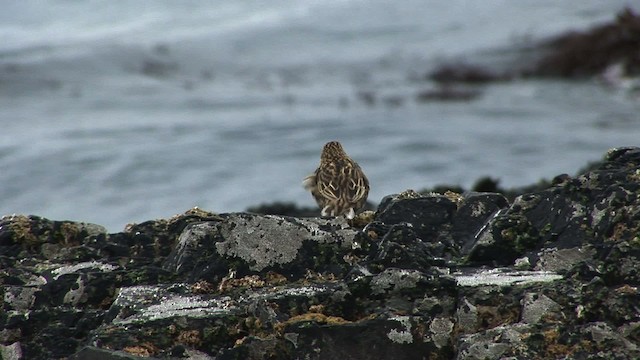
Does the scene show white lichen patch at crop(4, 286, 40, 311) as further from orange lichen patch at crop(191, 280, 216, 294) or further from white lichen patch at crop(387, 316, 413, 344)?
white lichen patch at crop(387, 316, 413, 344)

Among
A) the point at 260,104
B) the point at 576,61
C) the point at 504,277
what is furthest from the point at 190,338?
the point at 576,61

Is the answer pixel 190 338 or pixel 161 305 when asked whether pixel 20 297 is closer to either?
pixel 161 305

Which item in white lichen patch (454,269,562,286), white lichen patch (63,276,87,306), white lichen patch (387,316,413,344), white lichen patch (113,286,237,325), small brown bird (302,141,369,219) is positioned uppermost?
small brown bird (302,141,369,219)

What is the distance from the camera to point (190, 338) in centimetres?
703

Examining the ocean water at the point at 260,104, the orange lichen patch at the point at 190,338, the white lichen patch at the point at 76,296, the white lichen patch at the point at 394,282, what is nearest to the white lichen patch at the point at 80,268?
the white lichen patch at the point at 76,296

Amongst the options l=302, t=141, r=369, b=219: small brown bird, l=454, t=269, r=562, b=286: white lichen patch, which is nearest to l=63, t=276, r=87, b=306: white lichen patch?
l=454, t=269, r=562, b=286: white lichen patch

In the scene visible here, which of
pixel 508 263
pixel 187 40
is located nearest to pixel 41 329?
pixel 508 263

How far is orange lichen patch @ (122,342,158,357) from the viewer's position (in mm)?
6859

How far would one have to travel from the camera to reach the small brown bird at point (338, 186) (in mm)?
12016

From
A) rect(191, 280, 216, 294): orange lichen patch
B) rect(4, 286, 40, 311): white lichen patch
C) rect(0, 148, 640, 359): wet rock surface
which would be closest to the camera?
rect(0, 148, 640, 359): wet rock surface

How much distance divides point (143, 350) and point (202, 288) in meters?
0.77

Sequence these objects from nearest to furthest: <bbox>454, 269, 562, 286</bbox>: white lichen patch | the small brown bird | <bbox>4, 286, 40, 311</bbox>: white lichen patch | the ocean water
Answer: <bbox>454, 269, 562, 286</bbox>: white lichen patch → <bbox>4, 286, 40, 311</bbox>: white lichen patch → the small brown bird → the ocean water

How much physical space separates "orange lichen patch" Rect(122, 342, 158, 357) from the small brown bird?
478 centimetres

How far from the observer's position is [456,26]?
60.5m
